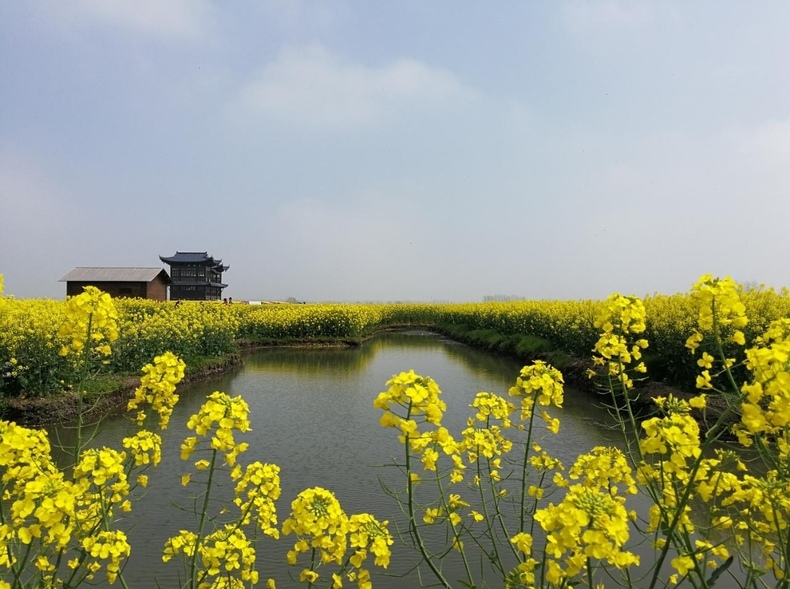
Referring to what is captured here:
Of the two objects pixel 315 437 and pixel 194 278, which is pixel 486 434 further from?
pixel 194 278

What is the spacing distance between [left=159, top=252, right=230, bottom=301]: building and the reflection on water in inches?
1354

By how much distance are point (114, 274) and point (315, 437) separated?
29.9 metres

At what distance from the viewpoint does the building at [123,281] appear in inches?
1219

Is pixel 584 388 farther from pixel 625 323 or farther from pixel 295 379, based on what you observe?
pixel 625 323

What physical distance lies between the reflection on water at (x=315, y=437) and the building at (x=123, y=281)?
19825 millimetres

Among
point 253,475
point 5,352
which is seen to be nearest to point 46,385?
point 5,352

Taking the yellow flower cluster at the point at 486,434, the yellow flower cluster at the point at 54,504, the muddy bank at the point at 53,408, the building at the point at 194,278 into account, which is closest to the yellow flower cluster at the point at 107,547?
the yellow flower cluster at the point at 54,504

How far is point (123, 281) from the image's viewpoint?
1222 inches

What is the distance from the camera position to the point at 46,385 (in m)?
7.70

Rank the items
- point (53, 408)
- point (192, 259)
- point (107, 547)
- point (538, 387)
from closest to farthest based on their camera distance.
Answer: point (107, 547) < point (538, 387) < point (53, 408) < point (192, 259)

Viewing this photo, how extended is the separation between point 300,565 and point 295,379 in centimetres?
854

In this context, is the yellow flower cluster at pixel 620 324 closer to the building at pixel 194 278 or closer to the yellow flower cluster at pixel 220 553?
the yellow flower cluster at pixel 220 553

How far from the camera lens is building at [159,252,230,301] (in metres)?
46.3

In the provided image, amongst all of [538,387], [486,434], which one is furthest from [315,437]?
[538,387]
